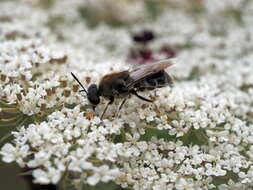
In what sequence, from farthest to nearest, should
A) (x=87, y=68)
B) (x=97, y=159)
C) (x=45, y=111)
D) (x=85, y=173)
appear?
(x=87, y=68), (x=45, y=111), (x=97, y=159), (x=85, y=173)

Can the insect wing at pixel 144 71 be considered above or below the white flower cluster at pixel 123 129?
above

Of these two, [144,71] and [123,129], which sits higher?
[144,71]

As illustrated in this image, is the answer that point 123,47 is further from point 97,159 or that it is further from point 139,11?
point 97,159

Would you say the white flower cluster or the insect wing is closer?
the white flower cluster

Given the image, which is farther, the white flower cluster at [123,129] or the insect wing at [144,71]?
the insect wing at [144,71]

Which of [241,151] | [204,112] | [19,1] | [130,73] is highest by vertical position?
[19,1]

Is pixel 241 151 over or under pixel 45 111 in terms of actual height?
under

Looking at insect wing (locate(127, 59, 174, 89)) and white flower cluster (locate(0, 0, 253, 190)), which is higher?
insect wing (locate(127, 59, 174, 89))

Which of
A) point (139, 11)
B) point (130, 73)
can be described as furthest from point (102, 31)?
point (130, 73)

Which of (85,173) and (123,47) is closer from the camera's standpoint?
(85,173)

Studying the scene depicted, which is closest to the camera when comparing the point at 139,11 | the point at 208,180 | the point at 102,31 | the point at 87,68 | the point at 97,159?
the point at 97,159
